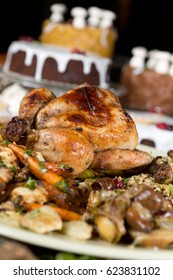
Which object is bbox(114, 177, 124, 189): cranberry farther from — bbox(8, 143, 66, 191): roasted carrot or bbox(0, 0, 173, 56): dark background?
bbox(0, 0, 173, 56): dark background

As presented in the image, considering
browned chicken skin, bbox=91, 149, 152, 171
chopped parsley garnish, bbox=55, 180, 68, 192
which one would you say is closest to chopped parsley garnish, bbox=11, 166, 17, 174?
chopped parsley garnish, bbox=55, 180, 68, 192

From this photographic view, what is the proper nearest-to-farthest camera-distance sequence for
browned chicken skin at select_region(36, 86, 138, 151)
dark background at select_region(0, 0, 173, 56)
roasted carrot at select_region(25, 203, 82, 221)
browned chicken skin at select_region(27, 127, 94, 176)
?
roasted carrot at select_region(25, 203, 82, 221) < browned chicken skin at select_region(27, 127, 94, 176) < browned chicken skin at select_region(36, 86, 138, 151) < dark background at select_region(0, 0, 173, 56)

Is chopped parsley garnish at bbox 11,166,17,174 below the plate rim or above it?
above

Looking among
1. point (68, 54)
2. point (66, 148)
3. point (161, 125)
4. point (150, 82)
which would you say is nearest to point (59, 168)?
point (66, 148)

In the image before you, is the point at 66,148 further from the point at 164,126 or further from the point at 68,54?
the point at 68,54

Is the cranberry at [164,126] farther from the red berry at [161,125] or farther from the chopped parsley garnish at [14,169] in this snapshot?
the chopped parsley garnish at [14,169]

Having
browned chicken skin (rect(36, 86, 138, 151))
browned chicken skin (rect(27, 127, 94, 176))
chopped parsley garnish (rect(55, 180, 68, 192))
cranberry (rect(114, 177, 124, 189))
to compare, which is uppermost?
browned chicken skin (rect(36, 86, 138, 151))

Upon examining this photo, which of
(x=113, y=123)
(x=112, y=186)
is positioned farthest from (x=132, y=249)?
(x=113, y=123)
